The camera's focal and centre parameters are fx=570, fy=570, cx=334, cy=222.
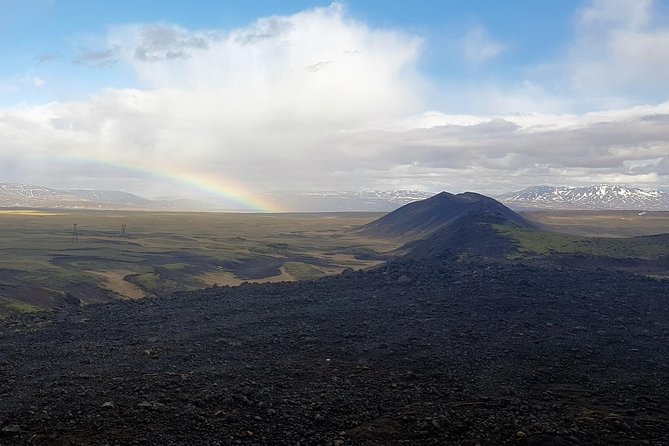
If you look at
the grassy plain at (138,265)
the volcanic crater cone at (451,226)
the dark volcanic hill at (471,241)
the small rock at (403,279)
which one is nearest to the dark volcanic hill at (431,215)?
the volcanic crater cone at (451,226)

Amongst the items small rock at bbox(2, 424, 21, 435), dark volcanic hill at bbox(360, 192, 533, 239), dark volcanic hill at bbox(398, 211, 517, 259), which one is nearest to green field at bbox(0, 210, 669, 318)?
dark volcanic hill at bbox(398, 211, 517, 259)

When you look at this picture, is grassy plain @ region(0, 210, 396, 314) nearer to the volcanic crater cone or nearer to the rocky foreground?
the rocky foreground

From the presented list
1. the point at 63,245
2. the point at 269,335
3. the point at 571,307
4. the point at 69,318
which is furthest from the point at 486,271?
the point at 63,245

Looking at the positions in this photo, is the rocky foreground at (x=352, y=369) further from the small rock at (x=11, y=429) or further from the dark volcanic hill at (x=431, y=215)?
the dark volcanic hill at (x=431, y=215)

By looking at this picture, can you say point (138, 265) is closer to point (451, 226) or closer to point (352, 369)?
point (352, 369)

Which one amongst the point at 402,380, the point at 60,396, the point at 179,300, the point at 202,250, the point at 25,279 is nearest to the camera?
the point at 60,396

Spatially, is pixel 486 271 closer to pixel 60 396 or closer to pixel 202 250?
pixel 60 396
